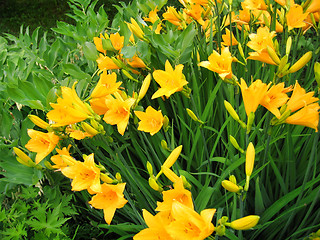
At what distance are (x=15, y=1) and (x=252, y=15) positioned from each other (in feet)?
20.9

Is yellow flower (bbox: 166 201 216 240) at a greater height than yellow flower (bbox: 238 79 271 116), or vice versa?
yellow flower (bbox: 238 79 271 116)

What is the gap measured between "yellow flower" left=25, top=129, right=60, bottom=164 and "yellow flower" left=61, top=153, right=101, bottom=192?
19 cm

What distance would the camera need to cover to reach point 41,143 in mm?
1195

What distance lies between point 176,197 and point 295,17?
3.34 ft

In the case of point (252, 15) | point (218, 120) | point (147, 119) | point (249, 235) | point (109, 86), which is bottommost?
point (249, 235)

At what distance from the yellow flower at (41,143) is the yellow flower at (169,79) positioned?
41 cm

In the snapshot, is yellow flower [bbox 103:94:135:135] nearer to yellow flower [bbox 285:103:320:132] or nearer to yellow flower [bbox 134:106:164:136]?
yellow flower [bbox 134:106:164:136]

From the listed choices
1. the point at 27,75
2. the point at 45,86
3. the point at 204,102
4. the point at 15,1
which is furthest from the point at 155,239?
the point at 15,1

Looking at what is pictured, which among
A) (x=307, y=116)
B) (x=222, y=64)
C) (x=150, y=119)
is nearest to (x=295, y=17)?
(x=222, y=64)

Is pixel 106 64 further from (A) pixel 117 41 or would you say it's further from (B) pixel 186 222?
(B) pixel 186 222

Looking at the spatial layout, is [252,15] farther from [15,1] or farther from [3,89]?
[15,1]

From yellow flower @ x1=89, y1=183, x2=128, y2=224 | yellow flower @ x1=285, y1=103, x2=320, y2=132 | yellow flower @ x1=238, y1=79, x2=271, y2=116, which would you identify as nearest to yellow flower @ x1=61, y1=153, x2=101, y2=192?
yellow flower @ x1=89, y1=183, x2=128, y2=224

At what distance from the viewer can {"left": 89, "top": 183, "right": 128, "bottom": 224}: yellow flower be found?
99cm

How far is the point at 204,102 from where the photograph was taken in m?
1.78
